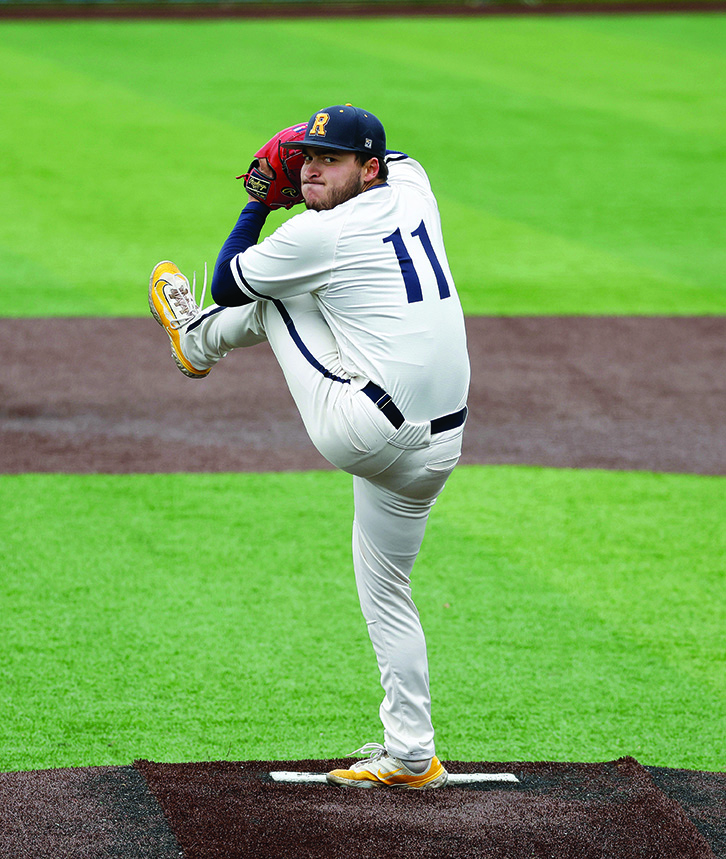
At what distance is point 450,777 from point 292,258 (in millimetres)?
1755

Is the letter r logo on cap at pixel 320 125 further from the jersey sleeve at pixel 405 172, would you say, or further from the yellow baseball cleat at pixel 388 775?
the yellow baseball cleat at pixel 388 775

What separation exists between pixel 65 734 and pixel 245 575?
1.39 meters

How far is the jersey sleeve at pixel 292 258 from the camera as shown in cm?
321

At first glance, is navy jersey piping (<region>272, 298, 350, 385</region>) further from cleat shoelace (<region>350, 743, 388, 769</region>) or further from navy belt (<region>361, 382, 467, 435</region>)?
cleat shoelace (<region>350, 743, 388, 769</region>)

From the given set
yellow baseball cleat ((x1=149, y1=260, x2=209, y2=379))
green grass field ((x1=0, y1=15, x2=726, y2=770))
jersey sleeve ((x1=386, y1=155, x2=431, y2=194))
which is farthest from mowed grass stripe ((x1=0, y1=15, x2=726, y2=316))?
jersey sleeve ((x1=386, y1=155, x2=431, y2=194))

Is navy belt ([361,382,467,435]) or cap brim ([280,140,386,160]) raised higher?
cap brim ([280,140,386,160])

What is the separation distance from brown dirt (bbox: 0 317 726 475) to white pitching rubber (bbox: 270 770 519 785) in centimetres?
299

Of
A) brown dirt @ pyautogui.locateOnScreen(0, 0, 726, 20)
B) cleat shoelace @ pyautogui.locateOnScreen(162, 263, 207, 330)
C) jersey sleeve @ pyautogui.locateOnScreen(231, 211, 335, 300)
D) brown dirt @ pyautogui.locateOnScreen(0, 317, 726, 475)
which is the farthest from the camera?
brown dirt @ pyautogui.locateOnScreen(0, 0, 726, 20)

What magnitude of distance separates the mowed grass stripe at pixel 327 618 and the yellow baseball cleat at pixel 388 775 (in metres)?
0.47

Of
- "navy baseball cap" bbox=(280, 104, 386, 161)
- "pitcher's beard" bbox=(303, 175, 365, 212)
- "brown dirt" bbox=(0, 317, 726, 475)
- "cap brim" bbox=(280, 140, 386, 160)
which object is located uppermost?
"navy baseball cap" bbox=(280, 104, 386, 161)

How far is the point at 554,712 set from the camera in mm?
4301

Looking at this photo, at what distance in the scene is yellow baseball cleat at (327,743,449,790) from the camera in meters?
3.53

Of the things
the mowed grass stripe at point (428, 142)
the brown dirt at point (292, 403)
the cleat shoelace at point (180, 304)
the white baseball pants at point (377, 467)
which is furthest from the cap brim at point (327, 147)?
the mowed grass stripe at point (428, 142)

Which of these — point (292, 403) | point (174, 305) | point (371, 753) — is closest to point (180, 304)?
point (174, 305)
